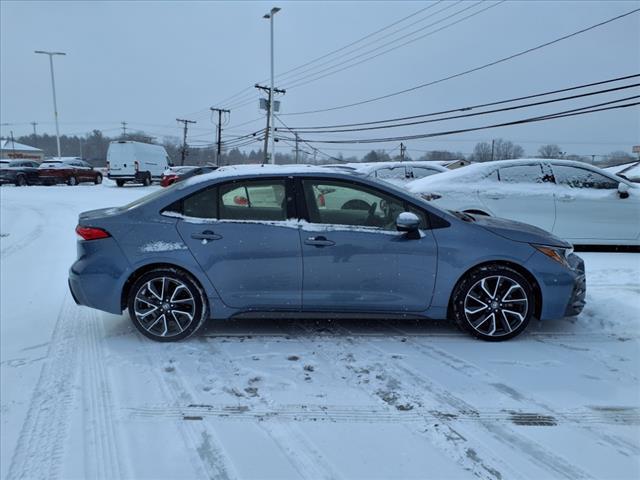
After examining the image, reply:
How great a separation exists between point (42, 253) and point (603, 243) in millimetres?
9218

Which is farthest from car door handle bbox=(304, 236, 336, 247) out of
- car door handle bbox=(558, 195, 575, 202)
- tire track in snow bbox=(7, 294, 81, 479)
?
car door handle bbox=(558, 195, 575, 202)

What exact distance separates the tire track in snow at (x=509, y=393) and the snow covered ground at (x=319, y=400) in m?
0.01

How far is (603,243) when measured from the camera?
7.45 meters

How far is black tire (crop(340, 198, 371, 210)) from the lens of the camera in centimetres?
405

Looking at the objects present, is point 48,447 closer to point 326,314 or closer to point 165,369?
point 165,369

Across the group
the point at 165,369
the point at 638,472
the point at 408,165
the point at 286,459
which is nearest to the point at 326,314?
the point at 165,369

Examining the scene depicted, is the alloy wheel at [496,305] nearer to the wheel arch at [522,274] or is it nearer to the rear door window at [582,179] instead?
the wheel arch at [522,274]

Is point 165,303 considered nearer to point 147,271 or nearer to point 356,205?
point 147,271

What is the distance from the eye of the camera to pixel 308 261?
153 inches

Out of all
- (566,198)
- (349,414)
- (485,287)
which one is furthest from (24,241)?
(566,198)

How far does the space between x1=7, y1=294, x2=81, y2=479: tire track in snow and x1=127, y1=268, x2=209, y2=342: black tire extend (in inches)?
23.1

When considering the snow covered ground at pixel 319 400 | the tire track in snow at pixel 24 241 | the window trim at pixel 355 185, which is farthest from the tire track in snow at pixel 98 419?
the tire track in snow at pixel 24 241

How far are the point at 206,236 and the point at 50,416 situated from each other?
169cm

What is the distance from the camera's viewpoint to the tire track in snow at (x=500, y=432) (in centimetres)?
242
